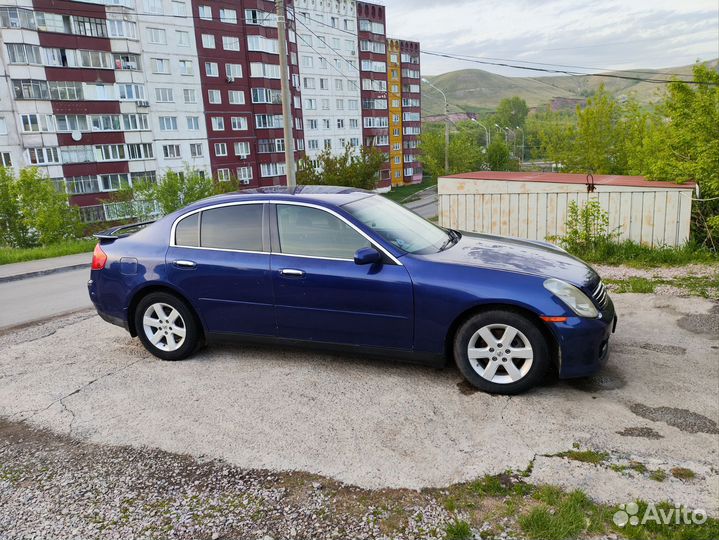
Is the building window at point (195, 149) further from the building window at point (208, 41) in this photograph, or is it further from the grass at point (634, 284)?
the grass at point (634, 284)

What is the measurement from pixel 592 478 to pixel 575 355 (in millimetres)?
1177

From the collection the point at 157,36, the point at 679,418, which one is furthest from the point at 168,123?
the point at 679,418

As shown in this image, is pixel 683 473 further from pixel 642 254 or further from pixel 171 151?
pixel 171 151

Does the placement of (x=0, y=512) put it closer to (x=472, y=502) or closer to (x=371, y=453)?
(x=371, y=453)

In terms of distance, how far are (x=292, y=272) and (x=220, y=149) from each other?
56.8m

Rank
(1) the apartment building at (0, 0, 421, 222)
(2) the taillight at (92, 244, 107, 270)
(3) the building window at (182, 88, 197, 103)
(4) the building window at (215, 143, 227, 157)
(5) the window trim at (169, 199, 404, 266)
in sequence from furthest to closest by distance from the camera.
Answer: (4) the building window at (215, 143, 227, 157) → (3) the building window at (182, 88, 197, 103) → (1) the apartment building at (0, 0, 421, 222) → (2) the taillight at (92, 244, 107, 270) → (5) the window trim at (169, 199, 404, 266)

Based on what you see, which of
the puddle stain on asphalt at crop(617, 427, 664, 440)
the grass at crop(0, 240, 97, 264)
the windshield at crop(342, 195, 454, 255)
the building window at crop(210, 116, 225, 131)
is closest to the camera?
the puddle stain on asphalt at crop(617, 427, 664, 440)

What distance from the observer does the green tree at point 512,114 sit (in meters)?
152

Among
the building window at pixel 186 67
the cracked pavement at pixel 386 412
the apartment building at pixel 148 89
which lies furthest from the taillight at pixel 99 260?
the building window at pixel 186 67

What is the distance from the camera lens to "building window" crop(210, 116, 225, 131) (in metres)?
57.2

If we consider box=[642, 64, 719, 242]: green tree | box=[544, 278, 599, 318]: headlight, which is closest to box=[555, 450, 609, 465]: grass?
box=[544, 278, 599, 318]: headlight

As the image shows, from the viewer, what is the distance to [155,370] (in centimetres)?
514

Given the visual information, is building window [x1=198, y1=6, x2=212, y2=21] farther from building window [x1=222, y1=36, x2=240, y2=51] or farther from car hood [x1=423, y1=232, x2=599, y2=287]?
car hood [x1=423, y1=232, x2=599, y2=287]

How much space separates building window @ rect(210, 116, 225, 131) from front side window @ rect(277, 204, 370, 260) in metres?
56.1
